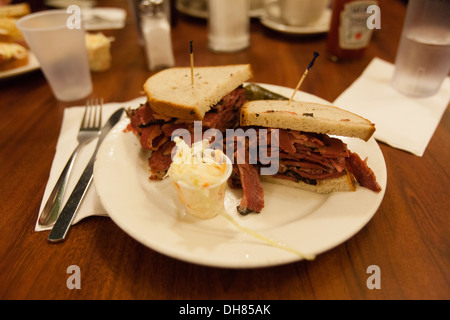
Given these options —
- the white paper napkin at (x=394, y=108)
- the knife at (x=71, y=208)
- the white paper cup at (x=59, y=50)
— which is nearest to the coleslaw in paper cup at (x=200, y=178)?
the knife at (x=71, y=208)

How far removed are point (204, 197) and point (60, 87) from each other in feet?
5.60

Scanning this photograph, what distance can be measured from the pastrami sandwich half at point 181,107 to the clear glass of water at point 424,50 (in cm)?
118

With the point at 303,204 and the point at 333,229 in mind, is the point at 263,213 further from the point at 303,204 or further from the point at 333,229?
the point at 333,229

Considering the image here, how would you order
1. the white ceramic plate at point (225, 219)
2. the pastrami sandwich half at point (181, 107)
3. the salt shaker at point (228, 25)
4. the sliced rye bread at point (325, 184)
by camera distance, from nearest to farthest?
the white ceramic plate at point (225, 219)
the sliced rye bread at point (325, 184)
the pastrami sandwich half at point (181, 107)
the salt shaker at point (228, 25)

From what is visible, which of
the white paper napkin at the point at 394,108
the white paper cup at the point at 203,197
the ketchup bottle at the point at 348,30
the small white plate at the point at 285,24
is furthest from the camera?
the small white plate at the point at 285,24

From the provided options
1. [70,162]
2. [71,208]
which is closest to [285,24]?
[70,162]

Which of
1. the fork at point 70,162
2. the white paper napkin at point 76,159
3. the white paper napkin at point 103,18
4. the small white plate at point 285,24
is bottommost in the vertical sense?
the white paper napkin at point 76,159

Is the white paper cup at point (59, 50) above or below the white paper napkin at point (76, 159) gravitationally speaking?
above

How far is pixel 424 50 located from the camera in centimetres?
196

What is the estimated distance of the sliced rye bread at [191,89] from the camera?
5.00 feet

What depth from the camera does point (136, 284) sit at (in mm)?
1062

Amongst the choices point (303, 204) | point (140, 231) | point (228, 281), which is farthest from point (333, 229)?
point (140, 231)

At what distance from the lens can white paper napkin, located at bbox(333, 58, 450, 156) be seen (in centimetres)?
174

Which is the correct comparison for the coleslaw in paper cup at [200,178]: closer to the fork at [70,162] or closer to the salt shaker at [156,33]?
the fork at [70,162]
